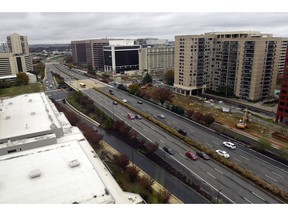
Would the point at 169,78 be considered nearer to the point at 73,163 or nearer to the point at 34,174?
the point at 73,163

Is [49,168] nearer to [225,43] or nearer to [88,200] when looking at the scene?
[88,200]

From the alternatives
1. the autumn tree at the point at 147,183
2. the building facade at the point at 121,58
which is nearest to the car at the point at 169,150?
the autumn tree at the point at 147,183

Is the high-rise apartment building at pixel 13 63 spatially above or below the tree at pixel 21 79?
above

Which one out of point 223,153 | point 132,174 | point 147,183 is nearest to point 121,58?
point 223,153

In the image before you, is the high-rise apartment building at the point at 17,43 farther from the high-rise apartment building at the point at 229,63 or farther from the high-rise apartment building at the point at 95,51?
the high-rise apartment building at the point at 229,63

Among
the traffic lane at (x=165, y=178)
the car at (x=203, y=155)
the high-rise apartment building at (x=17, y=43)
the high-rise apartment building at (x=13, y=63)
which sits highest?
the high-rise apartment building at (x=17, y=43)

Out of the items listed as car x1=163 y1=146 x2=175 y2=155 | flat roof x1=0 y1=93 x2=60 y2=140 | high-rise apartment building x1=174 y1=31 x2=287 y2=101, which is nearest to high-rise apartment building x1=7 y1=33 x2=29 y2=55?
flat roof x1=0 y1=93 x2=60 y2=140
